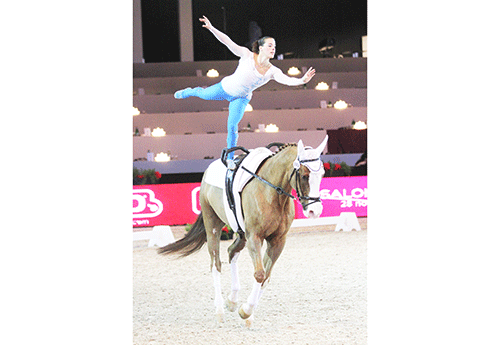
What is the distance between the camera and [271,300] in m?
3.79

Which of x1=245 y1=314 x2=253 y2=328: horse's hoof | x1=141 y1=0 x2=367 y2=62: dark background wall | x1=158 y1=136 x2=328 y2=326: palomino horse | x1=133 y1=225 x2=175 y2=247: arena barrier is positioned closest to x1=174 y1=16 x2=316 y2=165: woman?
x1=158 y1=136 x2=328 y2=326: palomino horse

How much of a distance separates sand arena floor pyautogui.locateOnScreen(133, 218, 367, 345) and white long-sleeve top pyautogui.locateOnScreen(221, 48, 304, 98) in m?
1.36

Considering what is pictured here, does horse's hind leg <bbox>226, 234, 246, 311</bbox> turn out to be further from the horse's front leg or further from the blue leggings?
the blue leggings

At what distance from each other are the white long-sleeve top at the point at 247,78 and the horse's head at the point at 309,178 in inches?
20.2

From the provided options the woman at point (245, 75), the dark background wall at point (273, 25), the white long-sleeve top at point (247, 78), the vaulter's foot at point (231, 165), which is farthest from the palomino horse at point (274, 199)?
the dark background wall at point (273, 25)

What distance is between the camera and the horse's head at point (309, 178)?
2.44m

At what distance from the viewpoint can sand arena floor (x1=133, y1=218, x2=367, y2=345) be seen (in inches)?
116

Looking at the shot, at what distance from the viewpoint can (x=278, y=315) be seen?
11.0ft

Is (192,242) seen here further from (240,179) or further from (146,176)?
(146,176)
